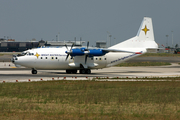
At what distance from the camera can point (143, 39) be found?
52938mm

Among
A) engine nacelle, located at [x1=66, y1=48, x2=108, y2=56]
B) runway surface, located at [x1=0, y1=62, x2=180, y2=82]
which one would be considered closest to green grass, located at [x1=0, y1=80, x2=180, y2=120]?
runway surface, located at [x1=0, y1=62, x2=180, y2=82]

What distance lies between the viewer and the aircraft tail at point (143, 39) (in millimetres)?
52250

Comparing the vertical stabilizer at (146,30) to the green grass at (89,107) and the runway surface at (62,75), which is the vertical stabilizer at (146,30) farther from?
the green grass at (89,107)

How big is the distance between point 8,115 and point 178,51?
19389 cm

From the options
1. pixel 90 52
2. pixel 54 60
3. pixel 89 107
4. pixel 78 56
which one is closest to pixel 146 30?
pixel 90 52

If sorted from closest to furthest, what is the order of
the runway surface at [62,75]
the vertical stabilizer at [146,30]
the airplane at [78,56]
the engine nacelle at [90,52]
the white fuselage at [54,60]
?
the runway surface at [62,75]
the white fuselage at [54,60]
the airplane at [78,56]
the engine nacelle at [90,52]
the vertical stabilizer at [146,30]

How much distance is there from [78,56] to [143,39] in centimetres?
1414

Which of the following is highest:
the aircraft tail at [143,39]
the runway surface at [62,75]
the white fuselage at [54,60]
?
the aircraft tail at [143,39]

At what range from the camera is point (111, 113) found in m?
15.7

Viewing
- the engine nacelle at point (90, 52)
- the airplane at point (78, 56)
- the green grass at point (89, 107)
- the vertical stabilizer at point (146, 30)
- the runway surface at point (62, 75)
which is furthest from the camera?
the vertical stabilizer at point (146, 30)

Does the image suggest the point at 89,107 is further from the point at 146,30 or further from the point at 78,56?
the point at 146,30

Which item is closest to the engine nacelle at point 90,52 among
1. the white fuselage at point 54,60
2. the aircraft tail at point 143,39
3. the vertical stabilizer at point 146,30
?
the white fuselage at point 54,60

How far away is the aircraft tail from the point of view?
52.2 meters

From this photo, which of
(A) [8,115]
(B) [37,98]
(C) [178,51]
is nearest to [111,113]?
(A) [8,115]
